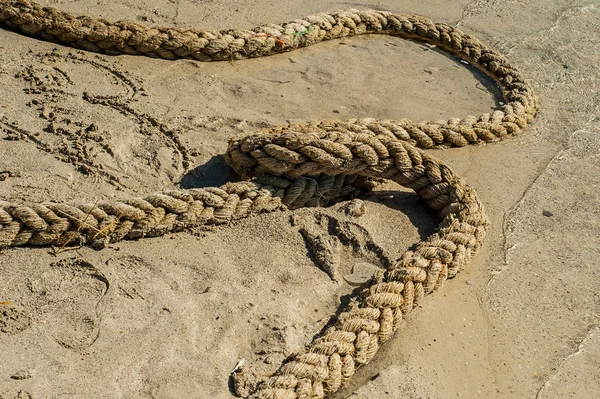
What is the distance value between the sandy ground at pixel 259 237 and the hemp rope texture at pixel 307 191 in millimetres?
74

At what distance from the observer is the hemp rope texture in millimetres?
2752

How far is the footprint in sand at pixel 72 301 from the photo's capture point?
2.65 metres

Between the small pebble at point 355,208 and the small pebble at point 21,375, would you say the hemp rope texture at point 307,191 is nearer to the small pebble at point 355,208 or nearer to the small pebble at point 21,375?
the small pebble at point 355,208

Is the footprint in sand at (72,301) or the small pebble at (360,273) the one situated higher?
the small pebble at (360,273)

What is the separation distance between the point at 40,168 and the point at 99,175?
25 centimetres

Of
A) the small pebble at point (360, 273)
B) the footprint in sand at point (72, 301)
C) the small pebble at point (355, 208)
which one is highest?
the small pebble at point (355, 208)

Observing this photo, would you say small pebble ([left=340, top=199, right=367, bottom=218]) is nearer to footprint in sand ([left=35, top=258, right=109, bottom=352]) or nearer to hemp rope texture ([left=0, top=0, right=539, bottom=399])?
hemp rope texture ([left=0, top=0, right=539, bottom=399])

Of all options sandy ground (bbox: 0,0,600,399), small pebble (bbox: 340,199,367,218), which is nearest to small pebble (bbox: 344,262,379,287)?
sandy ground (bbox: 0,0,600,399)

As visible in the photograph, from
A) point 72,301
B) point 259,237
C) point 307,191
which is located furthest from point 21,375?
point 307,191

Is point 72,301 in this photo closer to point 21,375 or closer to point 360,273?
point 21,375

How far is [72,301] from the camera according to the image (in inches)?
109

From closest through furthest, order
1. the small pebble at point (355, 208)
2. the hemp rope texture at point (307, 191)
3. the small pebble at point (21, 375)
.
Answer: the small pebble at point (21, 375) < the hemp rope texture at point (307, 191) < the small pebble at point (355, 208)

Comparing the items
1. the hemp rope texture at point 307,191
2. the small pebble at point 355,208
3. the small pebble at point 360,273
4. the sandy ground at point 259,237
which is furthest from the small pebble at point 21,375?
the small pebble at point 355,208

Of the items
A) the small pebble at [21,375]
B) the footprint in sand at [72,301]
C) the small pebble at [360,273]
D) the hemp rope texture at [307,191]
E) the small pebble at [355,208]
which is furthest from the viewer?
the small pebble at [355,208]
